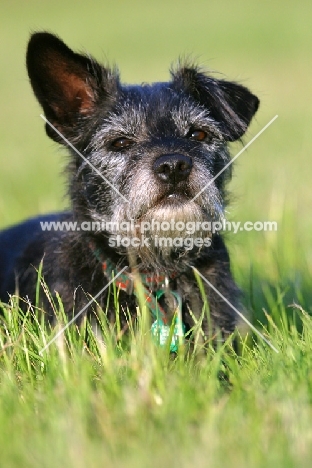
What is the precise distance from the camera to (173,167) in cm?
409

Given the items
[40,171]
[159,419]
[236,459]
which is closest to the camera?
[236,459]

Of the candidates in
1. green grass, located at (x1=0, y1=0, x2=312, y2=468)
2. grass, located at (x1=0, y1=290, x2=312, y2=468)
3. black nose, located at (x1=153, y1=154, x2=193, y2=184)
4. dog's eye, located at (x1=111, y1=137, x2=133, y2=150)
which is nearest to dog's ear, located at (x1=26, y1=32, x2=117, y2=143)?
green grass, located at (x1=0, y1=0, x2=312, y2=468)

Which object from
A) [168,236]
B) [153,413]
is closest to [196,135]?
[168,236]

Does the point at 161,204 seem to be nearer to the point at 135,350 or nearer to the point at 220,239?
the point at 220,239

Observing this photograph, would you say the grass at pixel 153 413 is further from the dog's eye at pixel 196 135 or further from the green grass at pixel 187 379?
the dog's eye at pixel 196 135

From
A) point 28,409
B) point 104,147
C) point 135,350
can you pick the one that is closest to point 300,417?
point 135,350

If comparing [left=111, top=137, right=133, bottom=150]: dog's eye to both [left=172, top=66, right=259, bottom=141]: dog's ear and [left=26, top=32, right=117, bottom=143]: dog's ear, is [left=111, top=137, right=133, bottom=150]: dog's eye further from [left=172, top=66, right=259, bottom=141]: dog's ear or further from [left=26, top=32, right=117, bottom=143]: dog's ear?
[left=172, top=66, right=259, bottom=141]: dog's ear

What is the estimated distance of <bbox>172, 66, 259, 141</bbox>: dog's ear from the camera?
4.66m

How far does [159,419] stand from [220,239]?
6.93ft

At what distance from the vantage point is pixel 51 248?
16.0 feet

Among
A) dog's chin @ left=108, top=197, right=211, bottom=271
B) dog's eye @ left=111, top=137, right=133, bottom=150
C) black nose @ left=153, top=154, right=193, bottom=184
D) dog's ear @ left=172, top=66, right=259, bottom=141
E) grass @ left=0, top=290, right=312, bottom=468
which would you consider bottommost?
grass @ left=0, top=290, right=312, bottom=468

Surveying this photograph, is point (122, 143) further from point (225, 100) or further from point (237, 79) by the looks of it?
point (237, 79)

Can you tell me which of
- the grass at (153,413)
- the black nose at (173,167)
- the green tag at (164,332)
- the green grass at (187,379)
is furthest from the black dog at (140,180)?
the grass at (153,413)

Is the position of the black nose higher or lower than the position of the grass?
higher
